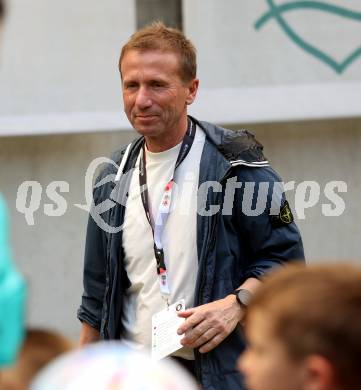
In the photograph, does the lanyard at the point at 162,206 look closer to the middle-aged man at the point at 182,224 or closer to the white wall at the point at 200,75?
the middle-aged man at the point at 182,224

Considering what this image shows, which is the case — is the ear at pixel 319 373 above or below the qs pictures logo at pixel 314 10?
below

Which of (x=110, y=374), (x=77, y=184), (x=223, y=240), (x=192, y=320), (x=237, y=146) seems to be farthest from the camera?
(x=77, y=184)

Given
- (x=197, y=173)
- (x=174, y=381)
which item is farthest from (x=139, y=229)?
(x=174, y=381)

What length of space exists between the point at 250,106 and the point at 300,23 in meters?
0.55

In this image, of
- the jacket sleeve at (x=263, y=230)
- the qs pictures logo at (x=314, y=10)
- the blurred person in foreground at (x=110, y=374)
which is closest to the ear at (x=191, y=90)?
the jacket sleeve at (x=263, y=230)

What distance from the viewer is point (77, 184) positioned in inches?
248

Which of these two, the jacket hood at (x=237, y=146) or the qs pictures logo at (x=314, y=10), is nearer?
the jacket hood at (x=237, y=146)

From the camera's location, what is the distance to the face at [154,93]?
157 inches

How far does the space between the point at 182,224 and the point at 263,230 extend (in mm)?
296

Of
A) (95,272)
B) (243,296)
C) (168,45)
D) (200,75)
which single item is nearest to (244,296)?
(243,296)

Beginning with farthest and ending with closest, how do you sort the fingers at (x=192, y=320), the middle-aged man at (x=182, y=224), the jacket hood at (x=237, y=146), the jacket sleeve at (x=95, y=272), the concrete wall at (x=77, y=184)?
the concrete wall at (x=77, y=184), the jacket sleeve at (x=95, y=272), the jacket hood at (x=237, y=146), the middle-aged man at (x=182, y=224), the fingers at (x=192, y=320)

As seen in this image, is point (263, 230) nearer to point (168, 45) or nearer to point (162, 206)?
point (162, 206)

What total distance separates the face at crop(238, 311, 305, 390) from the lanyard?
5.67 ft

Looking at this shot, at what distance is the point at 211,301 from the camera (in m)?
3.79
